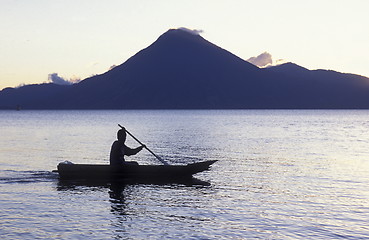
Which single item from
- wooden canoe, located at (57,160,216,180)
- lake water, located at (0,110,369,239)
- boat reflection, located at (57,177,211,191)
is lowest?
lake water, located at (0,110,369,239)

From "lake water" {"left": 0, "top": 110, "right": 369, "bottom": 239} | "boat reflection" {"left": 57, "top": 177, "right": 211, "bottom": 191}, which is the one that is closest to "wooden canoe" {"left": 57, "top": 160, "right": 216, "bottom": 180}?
"boat reflection" {"left": 57, "top": 177, "right": 211, "bottom": 191}

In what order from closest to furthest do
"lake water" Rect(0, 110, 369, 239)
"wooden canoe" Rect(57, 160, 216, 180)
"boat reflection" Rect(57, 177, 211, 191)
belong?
"lake water" Rect(0, 110, 369, 239), "boat reflection" Rect(57, 177, 211, 191), "wooden canoe" Rect(57, 160, 216, 180)

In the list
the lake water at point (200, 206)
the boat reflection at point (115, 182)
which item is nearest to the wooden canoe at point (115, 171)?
the boat reflection at point (115, 182)

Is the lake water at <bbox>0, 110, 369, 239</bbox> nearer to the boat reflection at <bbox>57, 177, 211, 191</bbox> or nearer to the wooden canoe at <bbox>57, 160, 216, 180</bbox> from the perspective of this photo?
the boat reflection at <bbox>57, 177, 211, 191</bbox>

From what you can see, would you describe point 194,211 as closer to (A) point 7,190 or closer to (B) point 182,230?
(B) point 182,230

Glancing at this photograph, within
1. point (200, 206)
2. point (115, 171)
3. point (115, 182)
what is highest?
point (115, 171)

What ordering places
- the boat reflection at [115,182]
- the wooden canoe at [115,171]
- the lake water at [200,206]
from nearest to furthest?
the lake water at [200,206] → the boat reflection at [115,182] → the wooden canoe at [115,171]

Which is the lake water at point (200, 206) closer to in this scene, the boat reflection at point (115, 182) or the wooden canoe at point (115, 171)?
the boat reflection at point (115, 182)

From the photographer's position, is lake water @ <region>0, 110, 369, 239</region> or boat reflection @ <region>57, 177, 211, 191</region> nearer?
lake water @ <region>0, 110, 369, 239</region>

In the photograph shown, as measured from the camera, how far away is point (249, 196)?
2086cm

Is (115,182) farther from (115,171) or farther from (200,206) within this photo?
(200,206)

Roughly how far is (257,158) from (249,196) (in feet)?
57.9

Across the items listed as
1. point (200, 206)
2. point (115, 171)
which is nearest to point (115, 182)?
point (115, 171)

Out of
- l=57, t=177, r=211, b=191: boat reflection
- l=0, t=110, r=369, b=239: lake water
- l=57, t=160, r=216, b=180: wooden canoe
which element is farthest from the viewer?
l=57, t=160, r=216, b=180: wooden canoe
